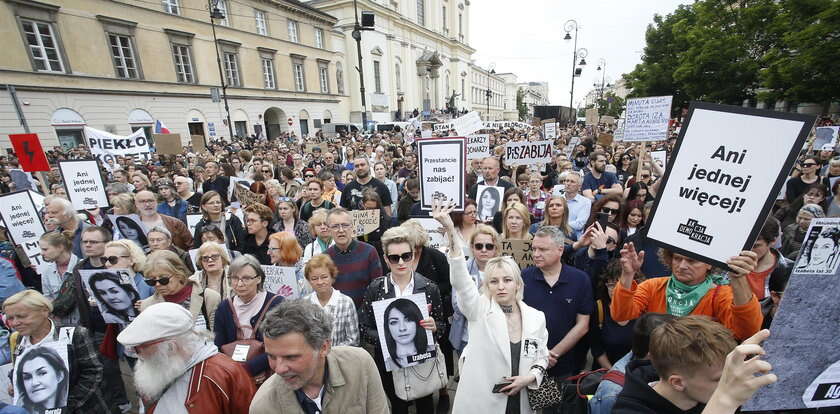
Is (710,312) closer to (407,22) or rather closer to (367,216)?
(367,216)

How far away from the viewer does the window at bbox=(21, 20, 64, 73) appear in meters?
18.2

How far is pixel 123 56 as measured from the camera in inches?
880

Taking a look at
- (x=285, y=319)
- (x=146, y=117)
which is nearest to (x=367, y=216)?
(x=285, y=319)

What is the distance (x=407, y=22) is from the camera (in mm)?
51125

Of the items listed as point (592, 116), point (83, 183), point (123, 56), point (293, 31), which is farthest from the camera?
point (293, 31)

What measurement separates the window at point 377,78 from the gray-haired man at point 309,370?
46801 mm

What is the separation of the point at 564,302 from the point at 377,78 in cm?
4764

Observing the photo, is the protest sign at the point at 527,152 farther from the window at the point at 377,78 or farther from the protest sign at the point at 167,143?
the window at the point at 377,78

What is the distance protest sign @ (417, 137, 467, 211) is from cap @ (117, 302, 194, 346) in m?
2.52

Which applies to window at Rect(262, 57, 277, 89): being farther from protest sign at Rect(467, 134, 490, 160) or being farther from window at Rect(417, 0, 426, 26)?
window at Rect(417, 0, 426, 26)

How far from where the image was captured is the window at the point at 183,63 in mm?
25306

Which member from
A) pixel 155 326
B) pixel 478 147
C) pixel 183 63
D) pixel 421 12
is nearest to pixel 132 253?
pixel 155 326

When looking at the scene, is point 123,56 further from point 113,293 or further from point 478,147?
point 113,293

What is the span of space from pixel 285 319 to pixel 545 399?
166 cm
